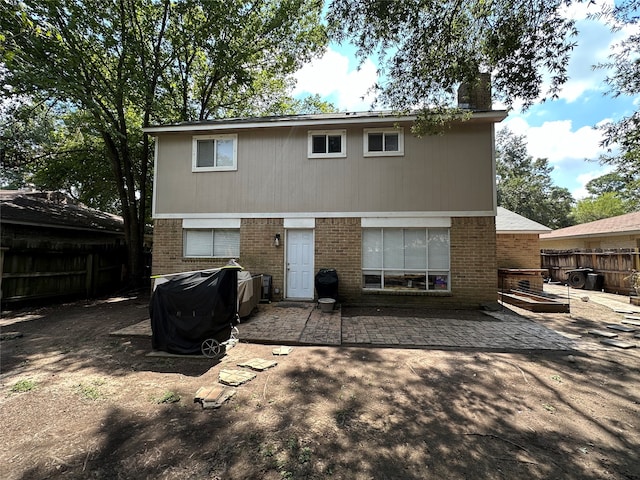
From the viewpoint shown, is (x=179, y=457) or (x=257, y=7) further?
(x=257, y=7)

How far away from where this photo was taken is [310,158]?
366 inches

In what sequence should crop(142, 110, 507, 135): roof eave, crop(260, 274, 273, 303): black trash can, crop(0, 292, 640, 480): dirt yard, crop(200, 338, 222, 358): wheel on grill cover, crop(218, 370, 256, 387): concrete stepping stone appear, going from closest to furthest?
crop(0, 292, 640, 480): dirt yard, crop(218, 370, 256, 387): concrete stepping stone, crop(200, 338, 222, 358): wheel on grill cover, crop(142, 110, 507, 135): roof eave, crop(260, 274, 273, 303): black trash can

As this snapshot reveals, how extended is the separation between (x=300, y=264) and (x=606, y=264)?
46.3ft

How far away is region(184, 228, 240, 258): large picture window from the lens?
9.52 metres

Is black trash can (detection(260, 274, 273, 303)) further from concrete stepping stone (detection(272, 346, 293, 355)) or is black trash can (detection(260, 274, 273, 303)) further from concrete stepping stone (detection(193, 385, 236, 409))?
concrete stepping stone (detection(193, 385, 236, 409))

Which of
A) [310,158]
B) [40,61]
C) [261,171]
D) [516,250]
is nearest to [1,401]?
[261,171]

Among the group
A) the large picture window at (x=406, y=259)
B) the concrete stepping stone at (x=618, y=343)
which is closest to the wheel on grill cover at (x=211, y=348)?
the large picture window at (x=406, y=259)

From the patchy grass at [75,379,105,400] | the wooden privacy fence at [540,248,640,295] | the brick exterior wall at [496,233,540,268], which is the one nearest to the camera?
the patchy grass at [75,379,105,400]

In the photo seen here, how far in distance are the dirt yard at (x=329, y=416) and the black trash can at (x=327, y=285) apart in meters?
3.32

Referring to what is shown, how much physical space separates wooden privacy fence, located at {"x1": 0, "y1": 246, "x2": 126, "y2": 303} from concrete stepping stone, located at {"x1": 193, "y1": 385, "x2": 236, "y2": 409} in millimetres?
9060

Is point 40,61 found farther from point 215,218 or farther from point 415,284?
point 415,284

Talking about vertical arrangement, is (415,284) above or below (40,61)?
below

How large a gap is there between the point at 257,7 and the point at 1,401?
50.5 ft

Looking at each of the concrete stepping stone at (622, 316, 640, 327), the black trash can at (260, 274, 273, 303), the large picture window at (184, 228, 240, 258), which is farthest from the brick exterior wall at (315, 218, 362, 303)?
the concrete stepping stone at (622, 316, 640, 327)
